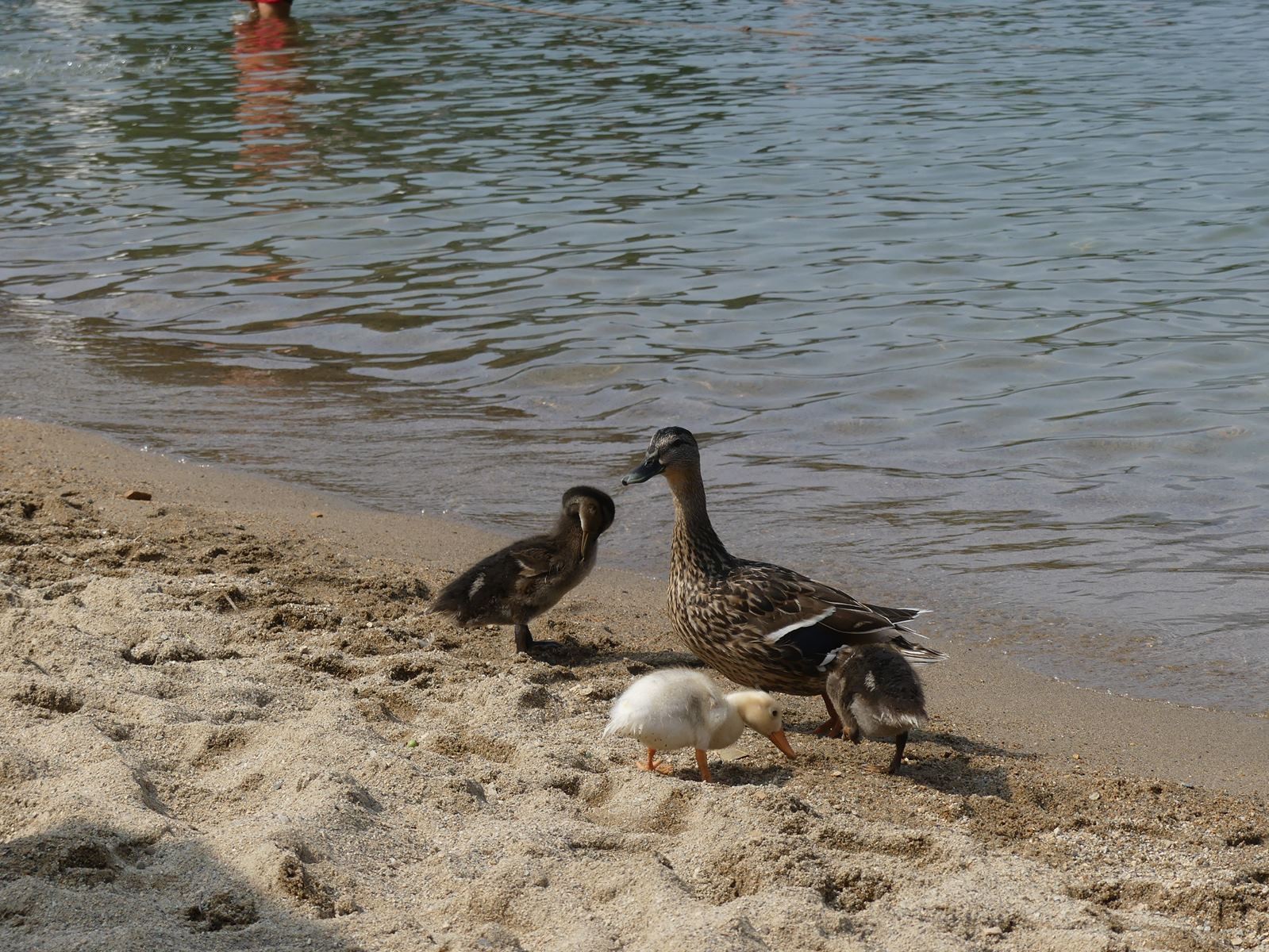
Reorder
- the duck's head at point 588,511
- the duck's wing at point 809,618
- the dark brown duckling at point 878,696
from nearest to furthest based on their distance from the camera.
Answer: the dark brown duckling at point 878,696
the duck's wing at point 809,618
the duck's head at point 588,511

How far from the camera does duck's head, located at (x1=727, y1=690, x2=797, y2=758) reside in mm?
4602

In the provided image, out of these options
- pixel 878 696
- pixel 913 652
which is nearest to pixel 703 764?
pixel 878 696

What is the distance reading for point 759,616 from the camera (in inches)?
201

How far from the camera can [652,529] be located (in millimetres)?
7258

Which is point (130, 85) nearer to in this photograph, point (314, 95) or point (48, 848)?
point (314, 95)

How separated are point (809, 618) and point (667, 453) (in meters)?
0.99

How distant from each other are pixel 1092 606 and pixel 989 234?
720 centimetres

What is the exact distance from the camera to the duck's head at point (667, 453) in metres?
5.65

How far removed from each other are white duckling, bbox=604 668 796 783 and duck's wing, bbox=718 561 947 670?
38 centimetres

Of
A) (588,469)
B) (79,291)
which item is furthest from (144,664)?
(79,291)

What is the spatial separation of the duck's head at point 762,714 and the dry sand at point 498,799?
11 centimetres

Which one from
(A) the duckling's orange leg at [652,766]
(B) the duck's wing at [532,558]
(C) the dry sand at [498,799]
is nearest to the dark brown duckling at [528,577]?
(B) the duck's wing at [532,558]

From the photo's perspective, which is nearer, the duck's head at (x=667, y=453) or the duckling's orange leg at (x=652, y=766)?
the duckling's orange leg at (x=652, y=766)

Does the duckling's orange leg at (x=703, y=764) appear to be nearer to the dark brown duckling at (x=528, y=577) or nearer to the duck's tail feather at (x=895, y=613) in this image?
the duck's tail feather at (x=895, y=613)
